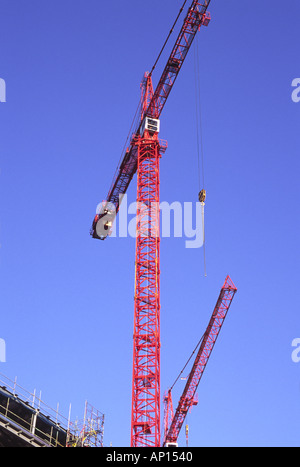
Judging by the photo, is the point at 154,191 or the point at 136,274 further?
Result: the point at 154,191

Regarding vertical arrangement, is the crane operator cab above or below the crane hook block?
above

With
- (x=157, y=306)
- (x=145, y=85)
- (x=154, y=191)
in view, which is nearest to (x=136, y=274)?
(x=157, y=306)

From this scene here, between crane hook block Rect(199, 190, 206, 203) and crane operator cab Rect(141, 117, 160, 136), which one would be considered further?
crane operator cab Rect(141, 117, 160, 136)

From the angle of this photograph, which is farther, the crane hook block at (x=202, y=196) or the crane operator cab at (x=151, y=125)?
the crane operator cab at (x=151, y=125)

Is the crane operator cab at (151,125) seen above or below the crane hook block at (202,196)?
above

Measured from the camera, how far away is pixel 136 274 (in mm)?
63719

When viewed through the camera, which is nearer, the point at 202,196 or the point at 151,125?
the point at 202,196

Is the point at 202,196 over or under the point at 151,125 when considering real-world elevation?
under
